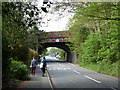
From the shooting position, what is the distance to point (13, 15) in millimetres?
8320

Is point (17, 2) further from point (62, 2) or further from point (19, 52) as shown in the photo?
point (19, 52)

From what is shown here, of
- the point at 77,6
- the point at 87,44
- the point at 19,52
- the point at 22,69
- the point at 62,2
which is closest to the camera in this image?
the point at 62,2

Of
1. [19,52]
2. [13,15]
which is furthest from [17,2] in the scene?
[19,52]

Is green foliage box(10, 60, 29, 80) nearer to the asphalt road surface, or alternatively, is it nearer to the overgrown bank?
the asphalt road surface

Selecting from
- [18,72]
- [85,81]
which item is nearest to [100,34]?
[85,81]

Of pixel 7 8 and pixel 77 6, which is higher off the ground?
pixel 77 6

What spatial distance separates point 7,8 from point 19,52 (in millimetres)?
11228

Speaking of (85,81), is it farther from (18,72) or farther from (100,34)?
(100,34)

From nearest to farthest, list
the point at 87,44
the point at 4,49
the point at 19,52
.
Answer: the point at 4,49 → the point at 19,52 → the point at 87,44

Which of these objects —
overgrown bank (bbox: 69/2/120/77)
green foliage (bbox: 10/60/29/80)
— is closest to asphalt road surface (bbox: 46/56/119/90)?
green foliage (bbox: 10/60/29/80)

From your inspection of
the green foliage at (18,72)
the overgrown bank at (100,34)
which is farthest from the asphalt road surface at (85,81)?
the overgrown bank at (100,34)

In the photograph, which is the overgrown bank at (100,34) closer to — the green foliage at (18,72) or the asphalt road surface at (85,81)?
the asphalt road surface at (85,81)

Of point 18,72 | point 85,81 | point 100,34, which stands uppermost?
point 100,34

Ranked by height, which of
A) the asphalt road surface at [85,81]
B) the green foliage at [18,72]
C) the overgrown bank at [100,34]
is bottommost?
the asphalt road surface at [85,81]
